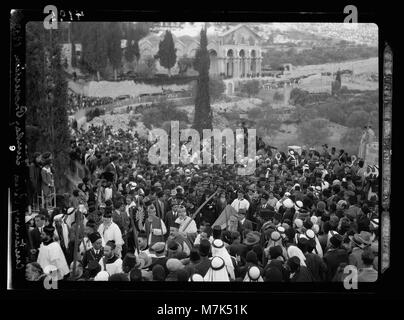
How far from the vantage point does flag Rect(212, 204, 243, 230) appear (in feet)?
41.0

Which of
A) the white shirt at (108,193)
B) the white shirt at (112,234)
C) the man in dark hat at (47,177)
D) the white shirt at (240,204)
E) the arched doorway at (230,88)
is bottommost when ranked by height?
the white shirt at (112,234)

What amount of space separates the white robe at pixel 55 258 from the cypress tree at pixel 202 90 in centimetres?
339

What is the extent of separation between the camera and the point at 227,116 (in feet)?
41.7

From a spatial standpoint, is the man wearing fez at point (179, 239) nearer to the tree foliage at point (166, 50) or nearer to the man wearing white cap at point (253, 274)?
the man wearing white cap at point (253, 274)

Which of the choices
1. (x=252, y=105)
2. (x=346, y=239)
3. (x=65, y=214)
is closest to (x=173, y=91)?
(x=252, y=105)

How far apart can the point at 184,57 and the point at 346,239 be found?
451 cm

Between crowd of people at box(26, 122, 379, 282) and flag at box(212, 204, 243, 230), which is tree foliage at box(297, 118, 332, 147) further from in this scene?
flag at box(212, 204, 243, 230)

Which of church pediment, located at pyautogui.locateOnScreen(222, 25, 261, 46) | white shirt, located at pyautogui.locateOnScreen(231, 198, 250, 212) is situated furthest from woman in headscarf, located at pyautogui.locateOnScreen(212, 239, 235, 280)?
church pediment, located at pyautogui.locateOnScreen(222, 25, 261, 46)

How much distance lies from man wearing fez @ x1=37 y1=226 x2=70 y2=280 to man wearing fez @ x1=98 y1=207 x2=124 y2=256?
2.66ft

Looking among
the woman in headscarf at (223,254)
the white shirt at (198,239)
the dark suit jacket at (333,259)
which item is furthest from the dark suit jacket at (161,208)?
the dark suit jacket at (333,259)

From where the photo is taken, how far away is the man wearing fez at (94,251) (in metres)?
12.1

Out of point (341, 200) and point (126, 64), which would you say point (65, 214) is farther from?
point (341, 200)

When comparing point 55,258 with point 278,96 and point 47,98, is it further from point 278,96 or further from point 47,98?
point 278,96

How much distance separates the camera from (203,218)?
12.5m
